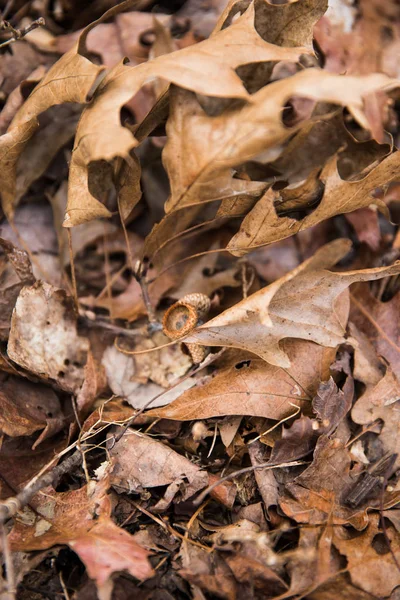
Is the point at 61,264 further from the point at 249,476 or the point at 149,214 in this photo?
the point at 249,476

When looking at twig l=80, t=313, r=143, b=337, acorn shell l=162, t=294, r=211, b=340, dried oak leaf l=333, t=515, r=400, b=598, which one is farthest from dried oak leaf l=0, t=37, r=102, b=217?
dried oak leaf l=333, t=515, r=400, b=598

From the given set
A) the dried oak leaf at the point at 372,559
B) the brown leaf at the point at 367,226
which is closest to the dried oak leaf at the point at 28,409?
the dried oak leaf at the point at 372,559

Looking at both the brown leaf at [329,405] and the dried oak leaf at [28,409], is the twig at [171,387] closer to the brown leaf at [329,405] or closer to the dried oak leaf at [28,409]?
the dried oak leaf at [28,409]

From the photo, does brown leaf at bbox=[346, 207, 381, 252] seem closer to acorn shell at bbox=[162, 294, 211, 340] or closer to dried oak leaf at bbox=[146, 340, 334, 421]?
dried oak leaf at bbox=[146, 340, 334, 421]

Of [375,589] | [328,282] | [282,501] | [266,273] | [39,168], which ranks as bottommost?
[375,589]

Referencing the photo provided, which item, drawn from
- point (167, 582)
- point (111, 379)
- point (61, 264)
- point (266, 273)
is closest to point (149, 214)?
point (61, 264)
